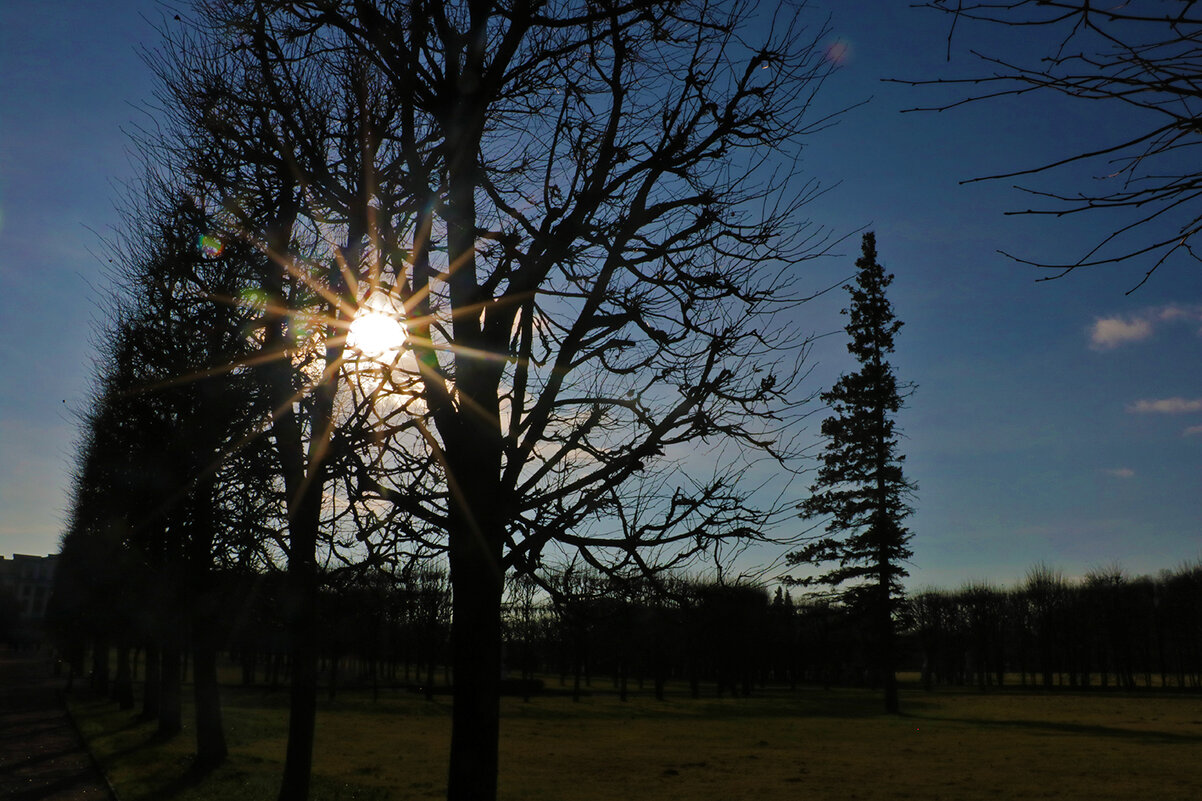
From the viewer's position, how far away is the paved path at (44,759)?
13.6m

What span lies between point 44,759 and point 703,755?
16.5 meters

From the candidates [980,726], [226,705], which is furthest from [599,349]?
[226,705]

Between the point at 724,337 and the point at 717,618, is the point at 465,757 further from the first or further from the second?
the point at 724,337

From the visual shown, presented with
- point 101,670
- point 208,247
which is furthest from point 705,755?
point 101,670

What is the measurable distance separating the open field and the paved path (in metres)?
0.56

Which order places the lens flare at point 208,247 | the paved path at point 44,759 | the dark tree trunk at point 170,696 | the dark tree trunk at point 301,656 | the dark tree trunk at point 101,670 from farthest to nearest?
the dark tree trunk at point 101,670
the dark tree trunk at point 170,696
the paved path at point 44,759
the lens flare at point 208,247
the dark tree trunk at point 301,656

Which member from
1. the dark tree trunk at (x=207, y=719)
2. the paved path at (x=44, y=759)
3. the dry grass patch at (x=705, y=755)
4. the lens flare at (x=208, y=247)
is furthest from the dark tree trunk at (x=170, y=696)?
the lens flare at (x=208, y=247)

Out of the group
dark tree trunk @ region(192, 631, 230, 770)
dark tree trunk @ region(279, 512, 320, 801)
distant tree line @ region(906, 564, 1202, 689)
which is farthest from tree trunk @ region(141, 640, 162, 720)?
distant tree line @ region(906, 564, 1202, 689)

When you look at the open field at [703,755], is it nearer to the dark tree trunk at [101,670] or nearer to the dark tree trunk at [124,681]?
the dark tree trunk at [124,681]

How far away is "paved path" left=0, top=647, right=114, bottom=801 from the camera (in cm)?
1365

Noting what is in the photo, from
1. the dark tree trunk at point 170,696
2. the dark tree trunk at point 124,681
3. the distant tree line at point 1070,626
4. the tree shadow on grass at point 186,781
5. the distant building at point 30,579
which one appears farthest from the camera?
the distant building at point 30,579

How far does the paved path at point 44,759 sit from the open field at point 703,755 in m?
0.56

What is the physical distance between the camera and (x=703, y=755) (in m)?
24.6

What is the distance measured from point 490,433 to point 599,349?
1.19 metres
